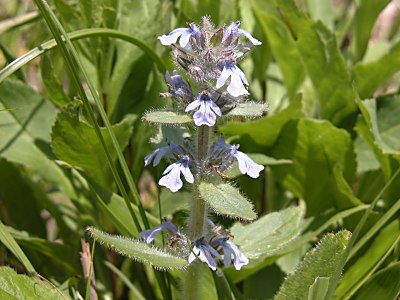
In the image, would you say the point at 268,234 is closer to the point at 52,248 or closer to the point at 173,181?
the point at 173,181

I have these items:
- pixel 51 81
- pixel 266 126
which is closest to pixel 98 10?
pixel 51 81

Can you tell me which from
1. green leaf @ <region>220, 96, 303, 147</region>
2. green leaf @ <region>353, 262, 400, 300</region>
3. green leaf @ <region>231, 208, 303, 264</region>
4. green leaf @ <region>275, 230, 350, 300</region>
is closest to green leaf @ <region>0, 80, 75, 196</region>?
green leaf @ <region>220, 96, 303, 147</region>

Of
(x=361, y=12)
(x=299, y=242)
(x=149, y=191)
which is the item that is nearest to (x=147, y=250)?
(x=299, y=242)

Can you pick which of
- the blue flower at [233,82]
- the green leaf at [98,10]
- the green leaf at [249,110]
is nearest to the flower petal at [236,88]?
the blue flower at [233,82]

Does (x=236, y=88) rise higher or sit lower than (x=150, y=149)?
higher

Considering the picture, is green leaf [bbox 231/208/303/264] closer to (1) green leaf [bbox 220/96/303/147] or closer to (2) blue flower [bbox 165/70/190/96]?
(1) green leaf [bbox 220/96/303/147]

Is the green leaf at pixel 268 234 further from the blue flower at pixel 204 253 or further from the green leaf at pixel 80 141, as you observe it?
the green leaf at pixel 80 141
